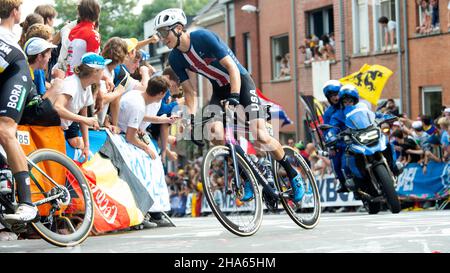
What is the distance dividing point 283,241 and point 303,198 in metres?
1.70

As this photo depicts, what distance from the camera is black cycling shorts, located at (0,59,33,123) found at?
26.0 ft

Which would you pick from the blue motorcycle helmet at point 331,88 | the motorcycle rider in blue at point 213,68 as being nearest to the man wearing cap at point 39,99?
the motorcycle rider in blue at point 213,68

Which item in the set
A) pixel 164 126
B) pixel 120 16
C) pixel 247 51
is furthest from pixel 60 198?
pixel 120 16

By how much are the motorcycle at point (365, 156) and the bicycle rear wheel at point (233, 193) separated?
21.0ft

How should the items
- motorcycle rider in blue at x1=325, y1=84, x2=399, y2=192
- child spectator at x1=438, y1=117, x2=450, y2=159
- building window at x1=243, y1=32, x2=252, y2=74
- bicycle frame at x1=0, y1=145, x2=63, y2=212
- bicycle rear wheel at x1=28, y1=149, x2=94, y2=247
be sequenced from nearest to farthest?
bicycle frame at x1=0, y1=145, x2=63, y2=212
bicycle rear wheel at x1=28, y1=149, x2=94, y2=247
motorcycle rider in blue at x1=325, y1=84, x2=399, y2=192
child spectator at x1=438, y1=117, x2=450, y2=159
building window at x1=243, y1=32, x2=252, y2=74

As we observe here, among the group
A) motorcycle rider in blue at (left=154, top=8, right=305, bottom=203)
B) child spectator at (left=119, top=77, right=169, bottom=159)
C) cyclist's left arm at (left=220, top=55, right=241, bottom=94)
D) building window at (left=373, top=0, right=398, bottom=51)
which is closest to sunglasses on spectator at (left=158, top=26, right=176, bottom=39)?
motorcycle rider in blue at (left=154, top=8, right=305, bottom=203)

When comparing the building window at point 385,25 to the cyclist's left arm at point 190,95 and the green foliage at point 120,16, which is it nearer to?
the cyclist's left arm at point 190,95

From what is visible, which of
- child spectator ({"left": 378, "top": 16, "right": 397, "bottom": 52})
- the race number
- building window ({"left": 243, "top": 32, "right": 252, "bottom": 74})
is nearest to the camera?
the race number

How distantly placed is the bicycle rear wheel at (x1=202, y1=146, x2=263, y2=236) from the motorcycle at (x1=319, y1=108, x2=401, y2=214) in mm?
6414

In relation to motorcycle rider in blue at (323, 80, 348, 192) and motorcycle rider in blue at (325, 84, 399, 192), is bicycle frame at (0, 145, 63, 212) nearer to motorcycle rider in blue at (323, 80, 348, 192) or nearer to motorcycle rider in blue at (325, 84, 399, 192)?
motorcycle rider in blue at (325, 84, 399, 192)

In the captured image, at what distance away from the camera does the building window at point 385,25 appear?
32000 millimetres

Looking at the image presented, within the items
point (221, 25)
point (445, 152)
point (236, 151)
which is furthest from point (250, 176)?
point (221, 25)

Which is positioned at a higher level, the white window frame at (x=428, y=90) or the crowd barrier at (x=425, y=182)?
the white window frame at (x=428, y=90)

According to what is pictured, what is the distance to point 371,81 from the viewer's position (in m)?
23.4
